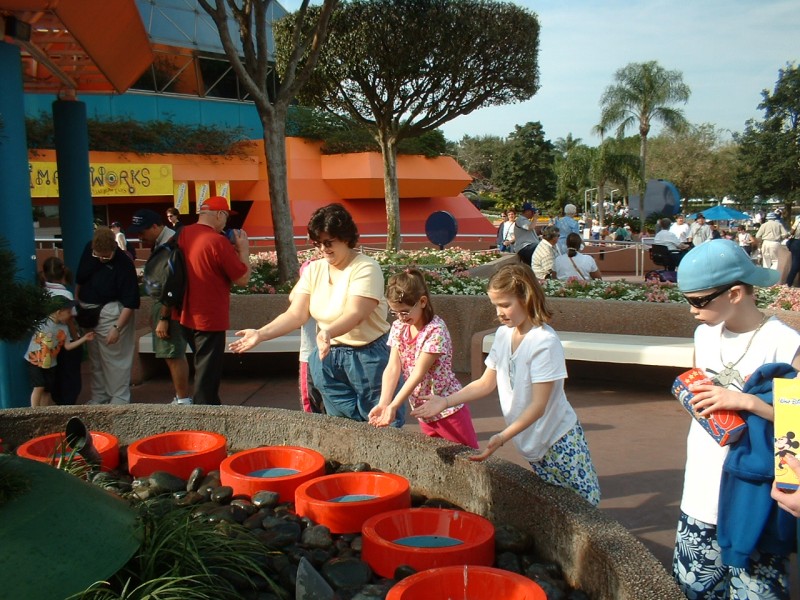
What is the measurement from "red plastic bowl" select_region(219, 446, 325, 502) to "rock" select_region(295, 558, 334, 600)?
1097mm

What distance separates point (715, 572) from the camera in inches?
107

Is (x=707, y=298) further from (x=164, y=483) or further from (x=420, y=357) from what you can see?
(x=164, y=483)

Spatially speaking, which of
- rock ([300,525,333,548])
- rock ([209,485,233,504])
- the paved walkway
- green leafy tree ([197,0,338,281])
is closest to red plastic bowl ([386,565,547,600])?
rock ([300,525,333,548])

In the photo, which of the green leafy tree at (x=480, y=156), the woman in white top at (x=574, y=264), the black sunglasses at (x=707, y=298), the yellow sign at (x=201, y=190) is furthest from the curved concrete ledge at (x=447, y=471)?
the green leafy tree at (x=480, y=156)

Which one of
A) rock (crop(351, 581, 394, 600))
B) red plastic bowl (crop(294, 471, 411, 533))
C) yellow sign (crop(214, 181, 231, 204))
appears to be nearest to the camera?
rock (crop(351, 581, 394, 600))

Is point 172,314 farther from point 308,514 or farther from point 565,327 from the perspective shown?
point 565,327

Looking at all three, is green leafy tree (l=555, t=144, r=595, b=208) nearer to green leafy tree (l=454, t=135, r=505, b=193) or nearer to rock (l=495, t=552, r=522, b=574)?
green leafy tree (l=454, t=135, r=505, b=193)

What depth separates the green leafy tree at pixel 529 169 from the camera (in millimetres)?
58062

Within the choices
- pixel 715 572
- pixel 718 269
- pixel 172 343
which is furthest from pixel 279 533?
pixel 172 343

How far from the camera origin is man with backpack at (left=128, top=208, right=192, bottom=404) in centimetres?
588

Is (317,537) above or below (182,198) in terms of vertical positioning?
below

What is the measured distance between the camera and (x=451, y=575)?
103 inches

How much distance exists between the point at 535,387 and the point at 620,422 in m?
3.72

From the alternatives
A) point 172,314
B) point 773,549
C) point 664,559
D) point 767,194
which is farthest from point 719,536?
point 767,194
